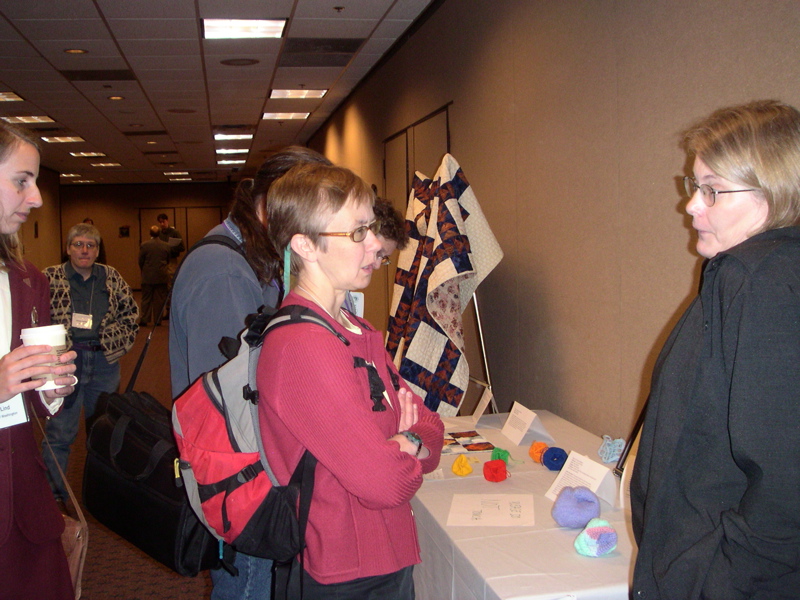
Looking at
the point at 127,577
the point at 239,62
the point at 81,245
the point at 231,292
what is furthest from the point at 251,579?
the point at 239,62

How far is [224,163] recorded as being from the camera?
13312mm

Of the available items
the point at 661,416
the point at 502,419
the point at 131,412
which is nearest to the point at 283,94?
the point at 502,419

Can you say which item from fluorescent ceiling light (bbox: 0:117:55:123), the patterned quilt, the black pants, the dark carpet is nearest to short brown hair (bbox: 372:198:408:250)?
the patterned quilt

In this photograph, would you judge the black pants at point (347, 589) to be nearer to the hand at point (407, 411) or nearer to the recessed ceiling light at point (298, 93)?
the hand at point (407, 411)

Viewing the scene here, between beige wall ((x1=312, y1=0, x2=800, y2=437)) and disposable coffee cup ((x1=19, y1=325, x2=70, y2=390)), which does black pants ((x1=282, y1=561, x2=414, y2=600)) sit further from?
beige wall ((x1=312, y1=0, x2=800, y2=437))

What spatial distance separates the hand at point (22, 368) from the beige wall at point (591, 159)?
5.94 ft

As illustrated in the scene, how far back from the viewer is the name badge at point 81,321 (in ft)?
11.4

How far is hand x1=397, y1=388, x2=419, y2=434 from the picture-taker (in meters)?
1.28

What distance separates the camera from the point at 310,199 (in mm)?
1204

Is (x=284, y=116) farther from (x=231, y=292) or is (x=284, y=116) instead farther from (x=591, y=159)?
(x=231, y=292)

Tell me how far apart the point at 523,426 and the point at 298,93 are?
6.03 meters

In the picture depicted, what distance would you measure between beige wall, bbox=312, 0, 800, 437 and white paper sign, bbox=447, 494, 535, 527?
796mm

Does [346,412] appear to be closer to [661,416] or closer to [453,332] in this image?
[661,416]

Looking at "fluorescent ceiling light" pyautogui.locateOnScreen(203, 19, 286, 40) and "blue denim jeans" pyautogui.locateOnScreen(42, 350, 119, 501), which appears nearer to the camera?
"blue denim jeans" pyautogui.locateOnScreen(42, 350, 119, 501)
